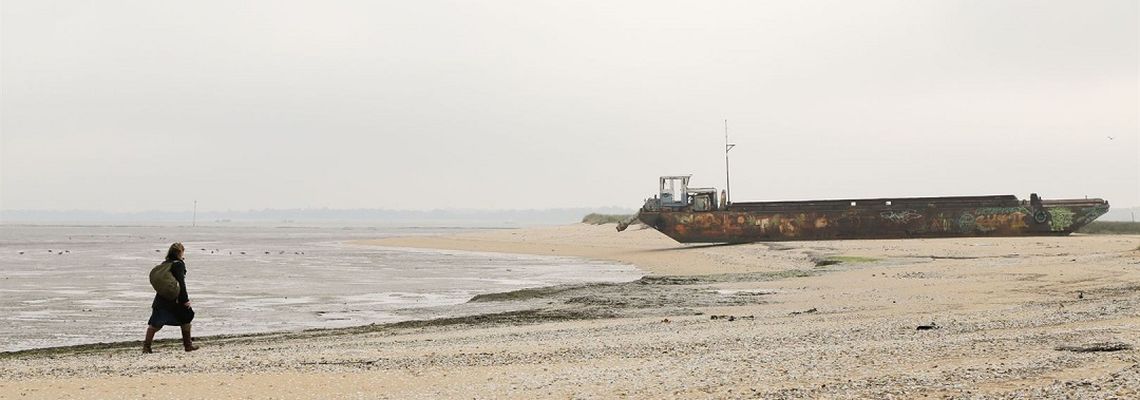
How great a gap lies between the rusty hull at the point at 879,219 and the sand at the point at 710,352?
2318cm

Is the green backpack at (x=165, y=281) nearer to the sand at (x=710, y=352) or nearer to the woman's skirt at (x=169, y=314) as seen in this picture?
the woman's skirt at (x=169, y=314)

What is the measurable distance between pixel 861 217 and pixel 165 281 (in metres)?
36.4

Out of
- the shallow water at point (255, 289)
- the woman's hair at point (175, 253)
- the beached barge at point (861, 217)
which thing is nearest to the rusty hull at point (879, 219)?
the beached barge at point (861, 217)

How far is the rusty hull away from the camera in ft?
144

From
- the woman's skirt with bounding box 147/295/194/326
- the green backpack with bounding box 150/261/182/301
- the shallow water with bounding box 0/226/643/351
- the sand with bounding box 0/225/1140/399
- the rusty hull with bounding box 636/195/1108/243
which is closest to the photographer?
the sand with bounding box 0/225/1140/399

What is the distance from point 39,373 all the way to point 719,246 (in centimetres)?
3657

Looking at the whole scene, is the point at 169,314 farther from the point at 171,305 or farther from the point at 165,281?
the point at 165,281

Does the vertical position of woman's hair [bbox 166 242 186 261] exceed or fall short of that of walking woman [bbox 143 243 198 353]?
it exceeds it

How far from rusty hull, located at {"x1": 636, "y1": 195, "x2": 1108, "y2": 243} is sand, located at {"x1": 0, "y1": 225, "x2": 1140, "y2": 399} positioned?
23185 mm

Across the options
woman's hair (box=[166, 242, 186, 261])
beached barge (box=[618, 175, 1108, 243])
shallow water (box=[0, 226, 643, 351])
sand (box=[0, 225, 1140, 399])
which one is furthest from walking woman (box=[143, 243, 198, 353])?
beached barge (box=[618, 175, 1108, 243])

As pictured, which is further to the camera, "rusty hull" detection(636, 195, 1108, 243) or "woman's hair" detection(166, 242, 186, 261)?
"rusty hull" detection(636, 195, 1108, 243)

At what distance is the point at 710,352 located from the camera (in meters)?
11.1

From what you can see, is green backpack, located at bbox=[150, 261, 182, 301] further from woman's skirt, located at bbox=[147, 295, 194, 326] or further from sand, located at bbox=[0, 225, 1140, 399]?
sand, located at bbox=[0, 225, 1140, 399]

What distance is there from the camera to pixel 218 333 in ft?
57.4
